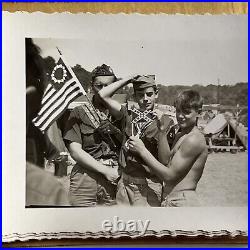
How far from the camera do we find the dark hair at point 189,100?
1181 millimetres

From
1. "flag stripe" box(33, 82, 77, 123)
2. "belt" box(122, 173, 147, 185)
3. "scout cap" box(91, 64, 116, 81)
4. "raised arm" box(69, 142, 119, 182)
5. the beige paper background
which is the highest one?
the beige paper background

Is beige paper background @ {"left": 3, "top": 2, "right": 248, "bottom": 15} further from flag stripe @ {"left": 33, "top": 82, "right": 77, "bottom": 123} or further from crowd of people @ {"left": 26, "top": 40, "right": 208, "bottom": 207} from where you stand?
flag stripe @ {"left": 33, "top": 82, "right": 77, "bottom": 123}

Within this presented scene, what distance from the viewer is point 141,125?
1180 millimetres

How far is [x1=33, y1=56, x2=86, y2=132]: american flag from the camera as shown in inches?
46.7

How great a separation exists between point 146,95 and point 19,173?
47 centimetres

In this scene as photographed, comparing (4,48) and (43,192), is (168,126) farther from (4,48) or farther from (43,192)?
(4,48)

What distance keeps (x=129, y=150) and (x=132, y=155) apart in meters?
0.02

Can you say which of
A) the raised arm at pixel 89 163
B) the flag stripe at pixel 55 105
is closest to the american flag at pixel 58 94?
the flag stripe at pixel 55 105

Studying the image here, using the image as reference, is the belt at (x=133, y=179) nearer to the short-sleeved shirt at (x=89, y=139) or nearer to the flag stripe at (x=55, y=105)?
the short-sleeved shirt at (x=89, y=139)

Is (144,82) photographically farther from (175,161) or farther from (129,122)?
(175,161)

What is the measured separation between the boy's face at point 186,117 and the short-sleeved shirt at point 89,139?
0.23 metres

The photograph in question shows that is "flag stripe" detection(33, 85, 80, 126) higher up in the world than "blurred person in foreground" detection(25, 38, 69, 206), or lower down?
higher up

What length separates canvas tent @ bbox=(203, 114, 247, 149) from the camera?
1.19m

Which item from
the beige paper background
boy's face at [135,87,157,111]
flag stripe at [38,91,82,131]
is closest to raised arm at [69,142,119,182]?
flag stripe at [38,91,82,131]
